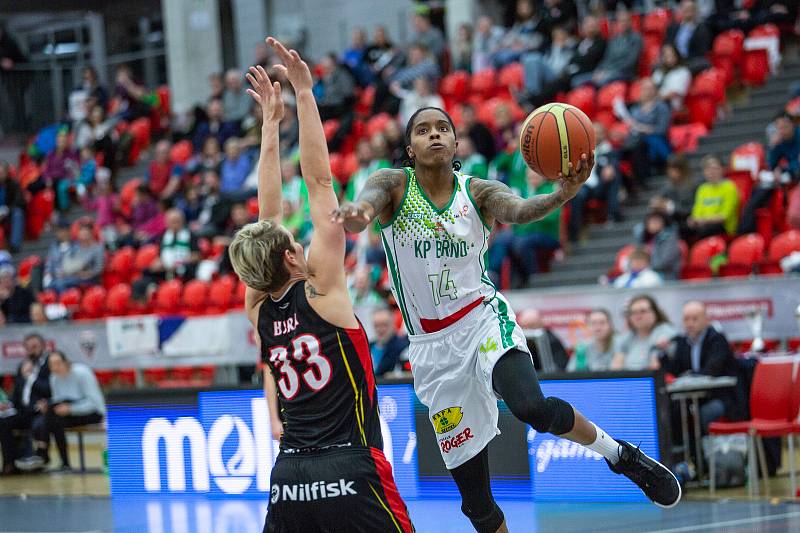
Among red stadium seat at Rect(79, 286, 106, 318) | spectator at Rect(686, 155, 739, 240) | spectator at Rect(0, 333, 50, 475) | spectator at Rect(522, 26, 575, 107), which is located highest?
spectator at Rect(522, 26, 575, 107)

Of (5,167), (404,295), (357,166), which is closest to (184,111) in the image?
(5,167)

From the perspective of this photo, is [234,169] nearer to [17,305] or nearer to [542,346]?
[17,305]

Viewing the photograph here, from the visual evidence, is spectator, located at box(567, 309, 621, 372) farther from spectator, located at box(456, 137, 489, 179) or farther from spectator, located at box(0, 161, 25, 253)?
spectator, located at box(0, 161, 25, 253)

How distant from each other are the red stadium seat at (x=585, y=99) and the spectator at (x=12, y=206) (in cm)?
994

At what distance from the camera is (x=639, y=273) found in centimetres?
1169

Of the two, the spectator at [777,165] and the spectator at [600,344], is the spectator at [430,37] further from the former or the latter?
the spectator at [600,344]

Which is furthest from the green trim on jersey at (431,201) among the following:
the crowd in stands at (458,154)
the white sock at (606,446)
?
the crowd in stands at (458,154)

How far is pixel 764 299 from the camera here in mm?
10781

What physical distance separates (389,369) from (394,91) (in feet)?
25.2

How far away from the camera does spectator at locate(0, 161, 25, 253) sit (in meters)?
20.7

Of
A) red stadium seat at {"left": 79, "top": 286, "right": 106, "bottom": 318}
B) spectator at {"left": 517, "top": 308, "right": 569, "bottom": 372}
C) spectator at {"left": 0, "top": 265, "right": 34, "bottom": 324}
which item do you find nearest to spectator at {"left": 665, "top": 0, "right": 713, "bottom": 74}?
spectator at {"left": 517, "top": 308, "right": 569, "bottom": 372}

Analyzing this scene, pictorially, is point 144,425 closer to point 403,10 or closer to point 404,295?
point 404,295

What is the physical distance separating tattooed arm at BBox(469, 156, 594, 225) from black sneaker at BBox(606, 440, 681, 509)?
1245mm

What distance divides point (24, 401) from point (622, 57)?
320 inches
